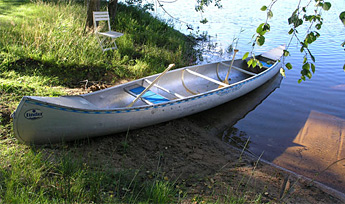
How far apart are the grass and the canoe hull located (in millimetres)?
204

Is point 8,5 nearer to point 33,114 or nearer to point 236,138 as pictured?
point 33,114

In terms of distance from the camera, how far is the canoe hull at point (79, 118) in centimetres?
346

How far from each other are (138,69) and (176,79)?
4.04 ft

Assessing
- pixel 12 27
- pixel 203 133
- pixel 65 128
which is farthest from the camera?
pixel 12 27

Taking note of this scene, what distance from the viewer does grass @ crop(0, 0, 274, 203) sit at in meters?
2.77

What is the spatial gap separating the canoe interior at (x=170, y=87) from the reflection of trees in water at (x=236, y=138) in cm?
117

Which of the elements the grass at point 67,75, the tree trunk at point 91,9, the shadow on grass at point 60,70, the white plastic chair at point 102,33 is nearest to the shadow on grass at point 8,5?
the grass at point 67,75

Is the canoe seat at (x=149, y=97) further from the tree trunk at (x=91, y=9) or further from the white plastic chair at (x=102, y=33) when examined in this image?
the tree trunk at (x=91, y=9)

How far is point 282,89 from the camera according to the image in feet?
25.7

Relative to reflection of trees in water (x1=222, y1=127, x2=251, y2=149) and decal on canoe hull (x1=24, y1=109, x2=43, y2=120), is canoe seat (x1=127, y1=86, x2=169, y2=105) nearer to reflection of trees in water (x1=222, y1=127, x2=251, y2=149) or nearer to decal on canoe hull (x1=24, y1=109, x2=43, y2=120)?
reflection of trees in water (x1=222, y1=127, x2=251, y2=149)

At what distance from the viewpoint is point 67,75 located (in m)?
6.02

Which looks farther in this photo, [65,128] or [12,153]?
[65,128]

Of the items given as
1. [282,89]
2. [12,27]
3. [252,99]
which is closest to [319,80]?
[282,89]

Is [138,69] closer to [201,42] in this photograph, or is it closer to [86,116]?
[86,116]
